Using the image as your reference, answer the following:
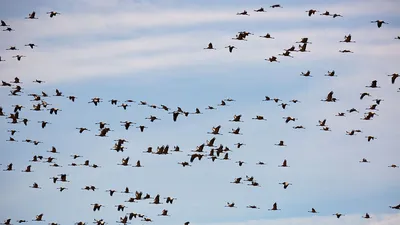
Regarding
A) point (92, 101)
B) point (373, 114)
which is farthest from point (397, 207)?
point (92, 101)

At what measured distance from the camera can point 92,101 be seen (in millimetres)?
191375

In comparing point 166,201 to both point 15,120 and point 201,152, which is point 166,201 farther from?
point 15,120

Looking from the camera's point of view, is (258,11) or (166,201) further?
(166,201)

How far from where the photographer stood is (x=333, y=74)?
188750 millimetres

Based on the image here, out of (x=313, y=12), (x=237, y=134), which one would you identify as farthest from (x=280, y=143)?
(x=313, y=12)

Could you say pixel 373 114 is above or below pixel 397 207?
above

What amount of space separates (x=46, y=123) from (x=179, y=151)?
18.4m

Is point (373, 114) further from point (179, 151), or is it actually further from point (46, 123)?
point (46, 123)

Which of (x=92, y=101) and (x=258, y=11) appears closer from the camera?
(x=258, y=11)

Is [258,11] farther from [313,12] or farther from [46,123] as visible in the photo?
[46,123]

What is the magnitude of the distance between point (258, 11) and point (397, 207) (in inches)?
1296

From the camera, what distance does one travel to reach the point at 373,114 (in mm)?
191875

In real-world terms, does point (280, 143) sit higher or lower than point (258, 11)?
lower

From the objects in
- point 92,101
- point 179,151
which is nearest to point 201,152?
point 179,151
